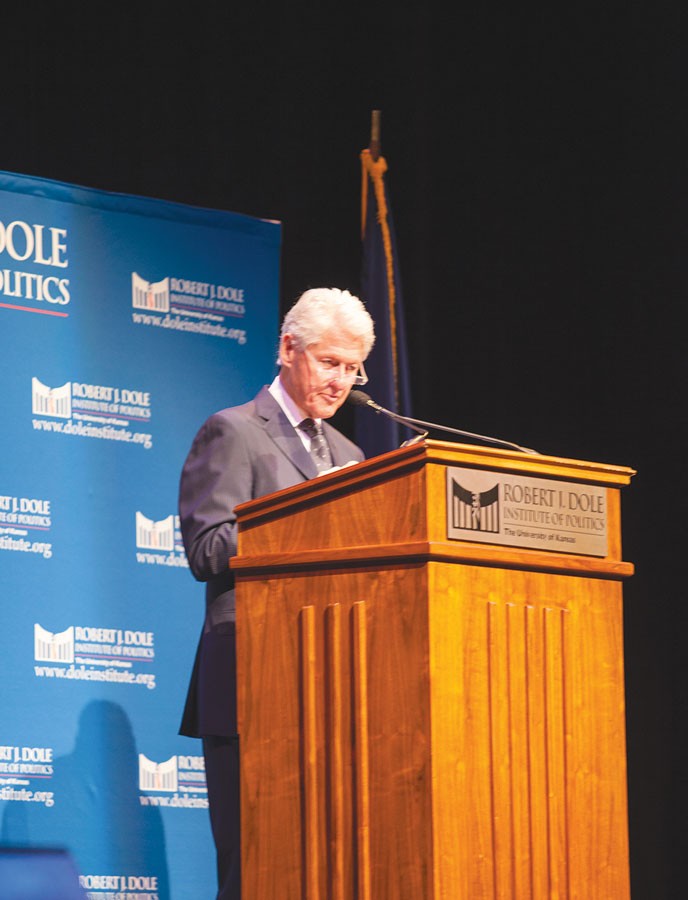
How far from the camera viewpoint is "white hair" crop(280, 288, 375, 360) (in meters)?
3.20

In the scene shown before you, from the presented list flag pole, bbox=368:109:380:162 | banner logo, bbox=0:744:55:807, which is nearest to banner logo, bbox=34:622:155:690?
banner logo, bbox=0:744:55:807

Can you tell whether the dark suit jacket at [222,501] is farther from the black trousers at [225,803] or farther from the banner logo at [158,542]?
the banner logo at [158,542]

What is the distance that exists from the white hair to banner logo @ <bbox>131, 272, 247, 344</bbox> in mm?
1303

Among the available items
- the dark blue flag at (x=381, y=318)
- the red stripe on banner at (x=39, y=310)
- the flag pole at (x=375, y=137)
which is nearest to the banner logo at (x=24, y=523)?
the red stripe on banner at (x=39, y=310)

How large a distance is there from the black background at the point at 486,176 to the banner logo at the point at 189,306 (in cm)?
35

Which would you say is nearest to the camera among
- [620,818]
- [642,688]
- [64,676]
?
[620,818]

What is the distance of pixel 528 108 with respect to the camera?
5223 millimetres

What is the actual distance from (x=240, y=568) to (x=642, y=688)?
247 cm

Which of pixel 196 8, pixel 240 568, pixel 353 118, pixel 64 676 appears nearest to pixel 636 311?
pixel 353 118

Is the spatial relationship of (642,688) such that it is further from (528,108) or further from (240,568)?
(240,568)

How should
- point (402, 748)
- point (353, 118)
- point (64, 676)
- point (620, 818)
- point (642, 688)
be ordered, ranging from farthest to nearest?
point (353, 118), point (642, 688), point (64, 676), point (620, 818), point (402, 748)

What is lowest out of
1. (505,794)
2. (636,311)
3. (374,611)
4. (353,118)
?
(505,794)

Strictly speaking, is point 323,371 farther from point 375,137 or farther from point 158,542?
point 375,137

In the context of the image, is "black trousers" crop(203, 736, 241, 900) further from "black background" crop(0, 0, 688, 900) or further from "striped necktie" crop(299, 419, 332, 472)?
"black background" crop(0, 0, 688, 900)
